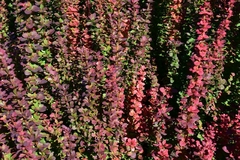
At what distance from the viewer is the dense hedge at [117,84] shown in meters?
2.36

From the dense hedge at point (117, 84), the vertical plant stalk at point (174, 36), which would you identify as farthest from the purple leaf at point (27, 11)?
the vertical plant stalk at point (174, 36)

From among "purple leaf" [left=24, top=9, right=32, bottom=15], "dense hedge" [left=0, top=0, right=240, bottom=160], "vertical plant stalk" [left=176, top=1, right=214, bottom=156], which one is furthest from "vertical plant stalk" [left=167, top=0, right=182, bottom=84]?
"purple leaf" [left=24, top=9, right=32, bottom=15]

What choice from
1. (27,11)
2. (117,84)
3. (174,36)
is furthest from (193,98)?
(27,11)

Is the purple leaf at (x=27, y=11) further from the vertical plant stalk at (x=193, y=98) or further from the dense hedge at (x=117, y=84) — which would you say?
the vertical plant stalk at (x=193, y=98)

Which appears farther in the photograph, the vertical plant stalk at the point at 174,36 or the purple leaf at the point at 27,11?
the vertical plant stalk at the point at 174,36

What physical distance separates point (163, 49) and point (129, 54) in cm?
67

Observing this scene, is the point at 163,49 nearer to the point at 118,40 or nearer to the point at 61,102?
the point at 118,40

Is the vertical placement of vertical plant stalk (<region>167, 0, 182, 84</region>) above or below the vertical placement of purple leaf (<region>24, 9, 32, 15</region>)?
below

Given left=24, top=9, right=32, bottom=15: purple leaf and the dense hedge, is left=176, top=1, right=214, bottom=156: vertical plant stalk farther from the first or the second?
left=24, top=9, right=32, bottom=15: purple leaf

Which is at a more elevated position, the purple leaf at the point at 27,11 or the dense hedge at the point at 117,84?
the purple leaf at the point at 27,11

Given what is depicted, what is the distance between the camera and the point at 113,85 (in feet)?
7.69

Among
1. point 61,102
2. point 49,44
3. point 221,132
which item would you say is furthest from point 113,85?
point 221,132

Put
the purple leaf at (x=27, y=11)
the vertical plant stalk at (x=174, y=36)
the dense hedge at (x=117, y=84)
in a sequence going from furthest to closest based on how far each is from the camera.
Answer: the vertical plant stalk at (x=174, y=36) < the purple leaf at (x=27, y=11) < the dense hedge at (x=117, y=84)

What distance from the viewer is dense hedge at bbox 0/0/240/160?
2357mm
